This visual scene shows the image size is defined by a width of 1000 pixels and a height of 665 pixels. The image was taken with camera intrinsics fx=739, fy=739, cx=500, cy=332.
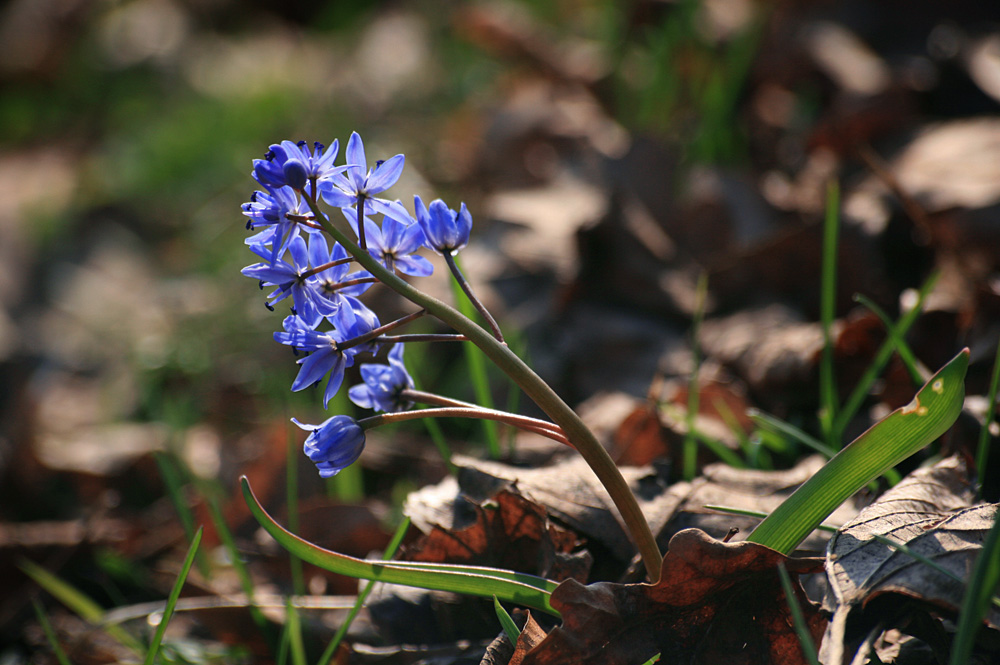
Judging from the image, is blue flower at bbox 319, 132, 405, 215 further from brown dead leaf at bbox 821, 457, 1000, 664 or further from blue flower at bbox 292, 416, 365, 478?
brown dead leaf at bbox 821, 457, 1000, 664

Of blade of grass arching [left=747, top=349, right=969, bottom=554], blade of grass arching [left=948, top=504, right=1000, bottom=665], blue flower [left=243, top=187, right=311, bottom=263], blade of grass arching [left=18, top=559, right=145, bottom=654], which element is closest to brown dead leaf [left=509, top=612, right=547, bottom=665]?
blade of grass arching [left=747, top=349, right=969, bottom=554]

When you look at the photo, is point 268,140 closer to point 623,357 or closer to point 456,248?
point 623,357

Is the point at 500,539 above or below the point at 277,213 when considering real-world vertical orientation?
below

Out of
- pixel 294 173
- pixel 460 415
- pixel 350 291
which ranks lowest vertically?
pixel 460 415

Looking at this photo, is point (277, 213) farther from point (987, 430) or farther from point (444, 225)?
point (987, 430)

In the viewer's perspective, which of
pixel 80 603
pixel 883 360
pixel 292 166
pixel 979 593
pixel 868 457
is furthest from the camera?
pixel 80 603

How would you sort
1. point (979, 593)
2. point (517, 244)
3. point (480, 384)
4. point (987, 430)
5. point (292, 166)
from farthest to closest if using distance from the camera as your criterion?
point (517, 244) < point (480, 384) < point (987, 430) < point (292, 166) < point (979, 593)

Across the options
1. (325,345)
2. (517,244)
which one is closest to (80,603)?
(325,345)

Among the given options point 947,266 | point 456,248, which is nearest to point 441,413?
point 456,248
